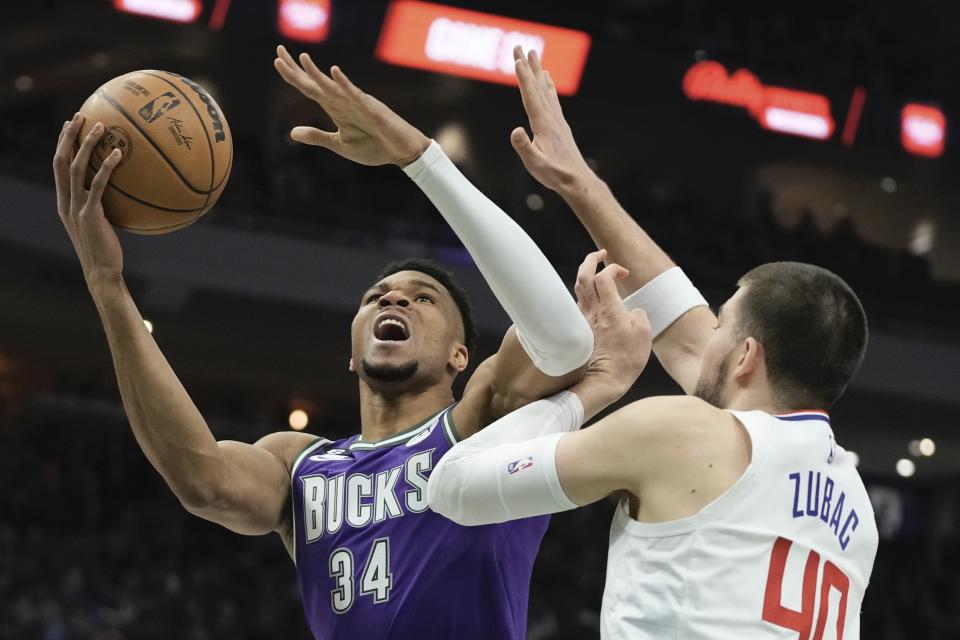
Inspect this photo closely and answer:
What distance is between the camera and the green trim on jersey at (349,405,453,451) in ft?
11.6

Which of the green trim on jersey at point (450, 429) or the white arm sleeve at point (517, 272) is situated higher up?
the white arm sleeve at point (517, 272)

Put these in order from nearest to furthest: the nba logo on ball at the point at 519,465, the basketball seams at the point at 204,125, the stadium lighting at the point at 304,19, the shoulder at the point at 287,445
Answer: the nba logo on ball at the point at 519,465, the basketball seams at the point at 204,125, the shoulder at the point at 287,445, the stadium lighting at the point at 304,19

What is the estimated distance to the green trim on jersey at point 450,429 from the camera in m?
3.38

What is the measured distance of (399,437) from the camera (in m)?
3.54

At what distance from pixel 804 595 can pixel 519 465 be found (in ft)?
1.89

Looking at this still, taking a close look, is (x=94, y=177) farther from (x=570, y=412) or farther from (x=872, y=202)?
(x=872, y=202)

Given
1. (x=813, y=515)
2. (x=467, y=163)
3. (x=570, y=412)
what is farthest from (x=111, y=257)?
(x=467, y=163)

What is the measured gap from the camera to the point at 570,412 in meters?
2.84

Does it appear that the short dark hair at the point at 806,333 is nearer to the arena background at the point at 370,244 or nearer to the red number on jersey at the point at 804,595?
the red number on jersey at the point at 804,595

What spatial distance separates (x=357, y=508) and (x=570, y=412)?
829 millimetres

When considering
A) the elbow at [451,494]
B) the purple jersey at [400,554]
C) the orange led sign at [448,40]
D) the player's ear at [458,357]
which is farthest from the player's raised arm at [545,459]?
the orange led sign at [448,40]

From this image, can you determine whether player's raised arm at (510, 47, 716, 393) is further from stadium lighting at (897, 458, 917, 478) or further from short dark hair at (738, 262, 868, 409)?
stadium lighting at (897, 458, 917, 478)

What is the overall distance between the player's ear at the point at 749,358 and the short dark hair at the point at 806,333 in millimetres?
13

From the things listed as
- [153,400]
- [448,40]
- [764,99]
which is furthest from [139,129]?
[764,99]
